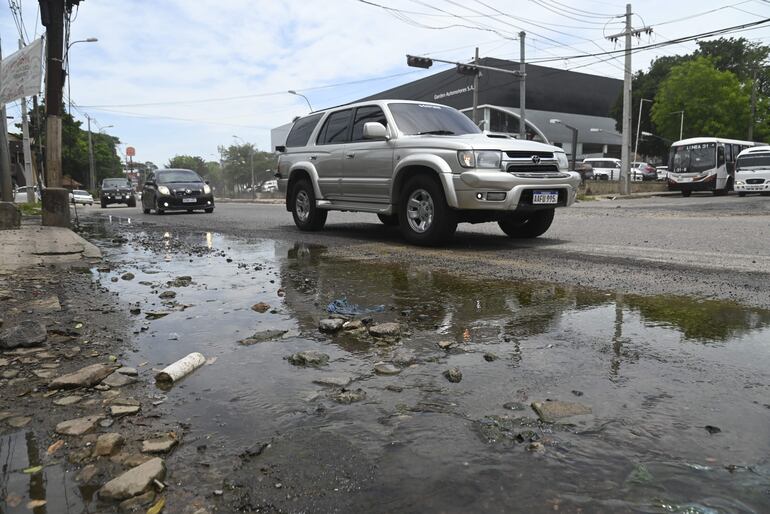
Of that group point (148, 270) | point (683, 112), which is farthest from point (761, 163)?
point (148, 270)

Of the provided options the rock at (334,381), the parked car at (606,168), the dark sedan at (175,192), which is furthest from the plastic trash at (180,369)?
the parked car at (606,168)

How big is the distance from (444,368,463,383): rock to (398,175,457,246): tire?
447 centimetres

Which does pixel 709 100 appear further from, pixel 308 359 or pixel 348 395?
pixel 348 395

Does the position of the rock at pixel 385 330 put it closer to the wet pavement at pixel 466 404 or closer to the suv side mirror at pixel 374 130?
the wet pavement at pixel 466 404

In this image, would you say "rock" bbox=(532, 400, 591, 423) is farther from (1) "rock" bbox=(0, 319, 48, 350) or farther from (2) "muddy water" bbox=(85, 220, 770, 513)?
(1) "rock" bbox=(0, 319, 48, 350)

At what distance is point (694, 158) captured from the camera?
90.1 ft

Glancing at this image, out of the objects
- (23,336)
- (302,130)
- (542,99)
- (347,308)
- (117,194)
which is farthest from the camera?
(542,99)

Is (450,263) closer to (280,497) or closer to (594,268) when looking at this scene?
(594,268)

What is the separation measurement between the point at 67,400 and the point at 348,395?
119 cm

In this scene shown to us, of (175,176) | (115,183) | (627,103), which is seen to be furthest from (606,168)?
(175,176)

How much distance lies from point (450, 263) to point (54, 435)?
4.34m

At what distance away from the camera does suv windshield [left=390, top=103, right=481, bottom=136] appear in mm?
7668

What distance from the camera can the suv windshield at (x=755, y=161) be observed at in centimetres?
2384

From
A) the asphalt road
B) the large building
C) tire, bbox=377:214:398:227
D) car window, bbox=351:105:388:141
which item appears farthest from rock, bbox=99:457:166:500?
the large building
